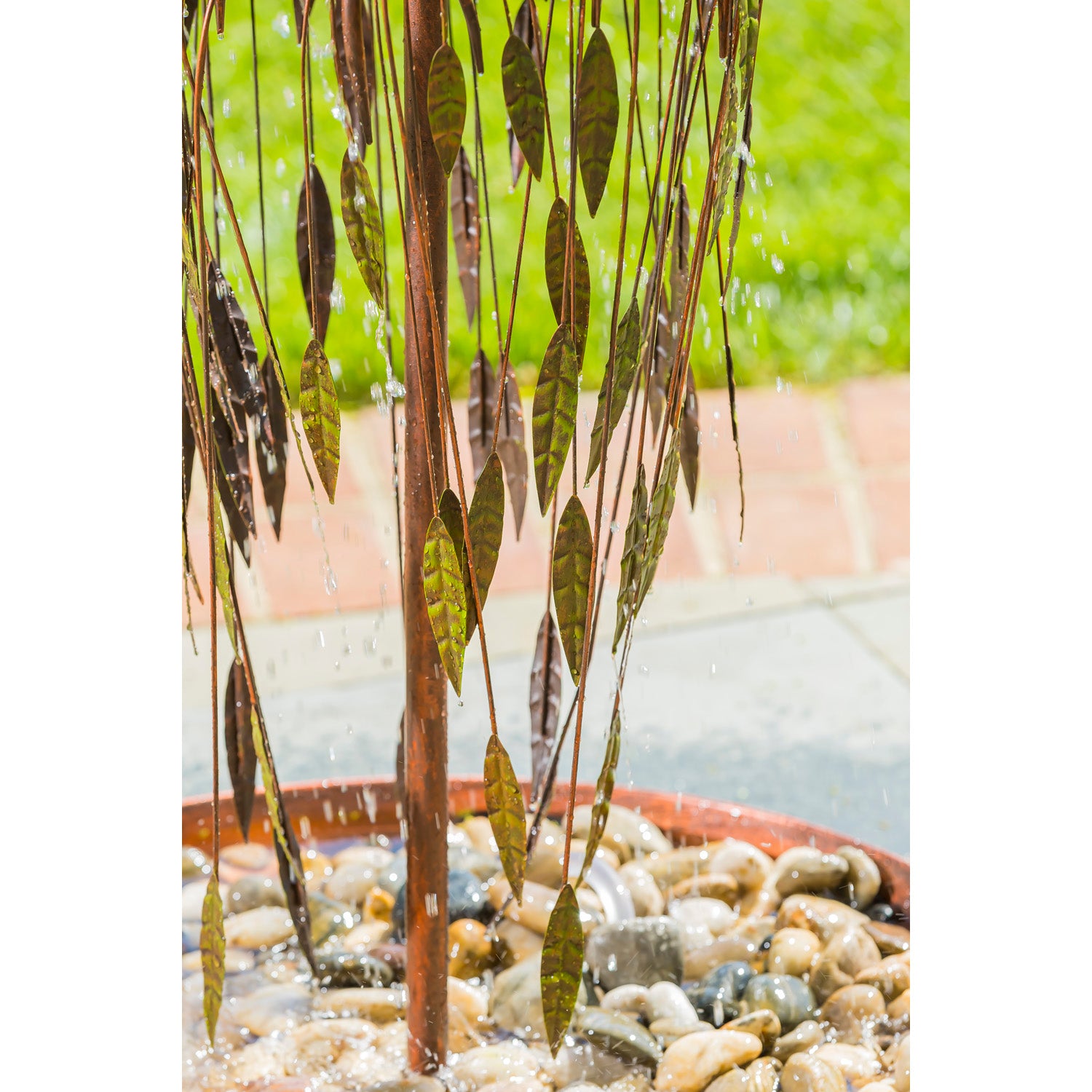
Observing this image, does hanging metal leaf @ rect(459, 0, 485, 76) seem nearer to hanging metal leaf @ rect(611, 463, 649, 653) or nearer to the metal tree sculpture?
the metal tree sculpture

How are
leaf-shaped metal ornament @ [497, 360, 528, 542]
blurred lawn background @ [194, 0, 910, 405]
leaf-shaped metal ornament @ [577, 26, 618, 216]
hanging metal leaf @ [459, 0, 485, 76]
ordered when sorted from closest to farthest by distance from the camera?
leaf-shaped metal ornament @ [577, 26, 618, 216] → hanging metal leaf @ [459, 0, 485, 76] → leaf-shaped metal ornament @ [497, 360, 528, 542] → blurred lawn background @ [194, 0, 910, 405]

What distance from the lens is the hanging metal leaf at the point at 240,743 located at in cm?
61

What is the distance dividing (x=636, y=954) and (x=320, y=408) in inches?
16.9

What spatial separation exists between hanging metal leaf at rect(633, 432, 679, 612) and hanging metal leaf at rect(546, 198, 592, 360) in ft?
0.16

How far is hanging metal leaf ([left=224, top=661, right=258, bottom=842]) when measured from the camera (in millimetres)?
613

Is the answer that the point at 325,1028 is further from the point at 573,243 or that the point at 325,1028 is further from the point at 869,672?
the point at 869,672

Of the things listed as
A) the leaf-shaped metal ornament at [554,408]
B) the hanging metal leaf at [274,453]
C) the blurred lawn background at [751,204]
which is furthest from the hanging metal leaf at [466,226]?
the blurred lawn background at [751,204]

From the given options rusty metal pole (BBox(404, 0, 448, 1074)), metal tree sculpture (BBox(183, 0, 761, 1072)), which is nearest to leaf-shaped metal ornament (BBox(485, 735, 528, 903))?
metal tree sculpture (BBox(183, 0, 761, 1072))

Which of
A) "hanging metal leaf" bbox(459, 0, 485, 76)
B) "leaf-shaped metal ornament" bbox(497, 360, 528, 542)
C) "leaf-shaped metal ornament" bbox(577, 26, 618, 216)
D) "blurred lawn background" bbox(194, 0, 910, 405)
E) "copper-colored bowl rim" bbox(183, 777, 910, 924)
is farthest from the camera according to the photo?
"blurred lawn background" bbox(194, 0, 910, 405)
